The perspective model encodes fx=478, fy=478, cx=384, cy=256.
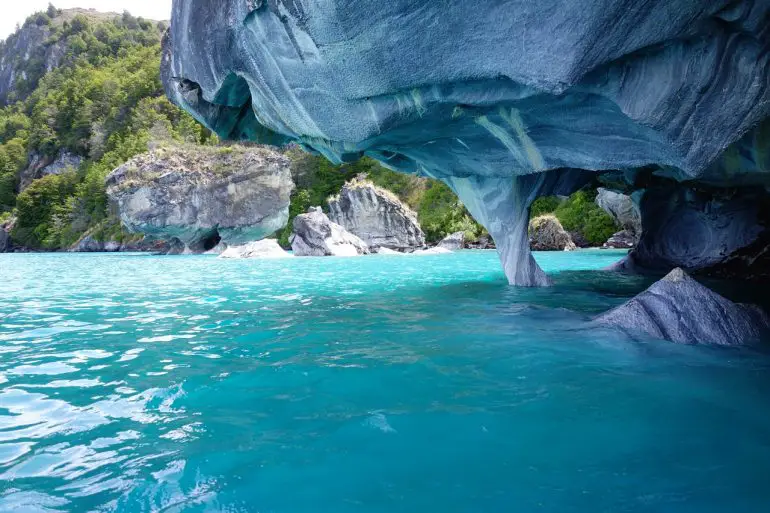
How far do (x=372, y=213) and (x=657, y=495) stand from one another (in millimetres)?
29662

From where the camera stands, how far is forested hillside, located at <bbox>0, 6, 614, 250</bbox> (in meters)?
43.4

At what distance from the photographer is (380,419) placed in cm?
303

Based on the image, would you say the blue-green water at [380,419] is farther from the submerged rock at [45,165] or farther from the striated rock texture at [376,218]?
the submerged rock at [45,165]

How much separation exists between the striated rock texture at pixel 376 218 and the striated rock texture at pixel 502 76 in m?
24.0

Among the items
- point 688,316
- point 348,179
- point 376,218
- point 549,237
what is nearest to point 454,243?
point 376,218

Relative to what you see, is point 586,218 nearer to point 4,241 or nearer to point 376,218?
point 376,218

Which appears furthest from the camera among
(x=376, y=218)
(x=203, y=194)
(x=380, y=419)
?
(x=203, y=194)

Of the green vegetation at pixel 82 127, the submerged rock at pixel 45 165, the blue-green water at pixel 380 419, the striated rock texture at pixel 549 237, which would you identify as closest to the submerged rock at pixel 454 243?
the striated rock texture at pixel 549 237

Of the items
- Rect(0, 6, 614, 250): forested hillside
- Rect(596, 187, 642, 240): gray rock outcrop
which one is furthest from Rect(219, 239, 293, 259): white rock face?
Rect(596, 187, 642, 240): gray rock outcrop

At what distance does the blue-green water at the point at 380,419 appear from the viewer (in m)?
2.16

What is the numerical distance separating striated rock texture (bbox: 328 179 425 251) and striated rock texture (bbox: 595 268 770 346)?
85.0 ft

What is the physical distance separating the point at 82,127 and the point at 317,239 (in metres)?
44.7

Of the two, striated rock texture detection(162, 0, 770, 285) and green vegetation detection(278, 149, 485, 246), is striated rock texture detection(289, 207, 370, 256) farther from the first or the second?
striated rock texture detection(162, 0, 770, 285)

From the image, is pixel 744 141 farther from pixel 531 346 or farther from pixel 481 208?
pixel 481 208
